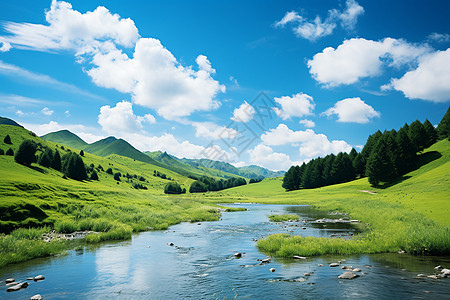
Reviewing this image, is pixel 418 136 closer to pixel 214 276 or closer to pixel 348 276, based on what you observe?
pixel 348 276

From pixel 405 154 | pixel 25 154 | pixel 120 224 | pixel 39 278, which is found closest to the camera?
pixel 39 278

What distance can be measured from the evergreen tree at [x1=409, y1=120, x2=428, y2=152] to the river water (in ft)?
314

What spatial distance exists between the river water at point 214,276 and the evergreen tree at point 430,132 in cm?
10726

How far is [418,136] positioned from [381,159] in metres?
23.7

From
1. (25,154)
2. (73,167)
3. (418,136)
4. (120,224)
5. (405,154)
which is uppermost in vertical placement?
(418,136)

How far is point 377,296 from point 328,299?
8.33 ft

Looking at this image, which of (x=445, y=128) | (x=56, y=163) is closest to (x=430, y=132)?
(x=445, y=128)

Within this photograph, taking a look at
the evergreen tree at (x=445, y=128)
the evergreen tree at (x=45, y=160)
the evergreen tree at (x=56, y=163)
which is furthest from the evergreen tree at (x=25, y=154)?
the evergreen tree at (x=445, y=128)

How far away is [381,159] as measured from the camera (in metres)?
87.2

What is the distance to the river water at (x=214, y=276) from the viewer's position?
13867 mm

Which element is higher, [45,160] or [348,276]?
[45,160]

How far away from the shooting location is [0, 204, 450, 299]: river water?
13.9 meters

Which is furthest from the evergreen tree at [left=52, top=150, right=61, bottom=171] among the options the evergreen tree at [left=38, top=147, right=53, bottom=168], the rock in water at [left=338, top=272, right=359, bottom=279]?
the rock in water at [left=338, top=272, right=359, bottom=279]

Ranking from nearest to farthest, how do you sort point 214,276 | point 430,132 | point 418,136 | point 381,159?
point 214,276 < point 381,159 < point 418,136 < point 430,132
